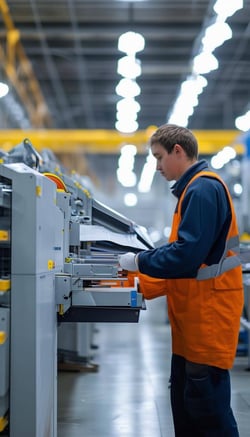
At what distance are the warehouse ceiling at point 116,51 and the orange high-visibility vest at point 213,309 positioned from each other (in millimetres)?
4222

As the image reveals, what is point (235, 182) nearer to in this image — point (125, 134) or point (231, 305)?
point (125, 134)

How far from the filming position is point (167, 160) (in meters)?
2.51

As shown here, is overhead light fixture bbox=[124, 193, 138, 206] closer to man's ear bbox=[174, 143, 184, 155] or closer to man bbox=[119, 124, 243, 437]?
man's ear bbox=[174, 143, 184, 155]

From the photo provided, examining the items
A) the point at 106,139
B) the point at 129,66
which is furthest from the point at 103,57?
the point at 129,66

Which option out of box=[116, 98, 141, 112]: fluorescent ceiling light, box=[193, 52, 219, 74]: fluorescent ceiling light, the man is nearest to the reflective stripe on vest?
the man

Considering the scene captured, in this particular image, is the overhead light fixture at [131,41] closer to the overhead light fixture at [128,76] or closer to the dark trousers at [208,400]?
the overhead light fixture at [128,76]

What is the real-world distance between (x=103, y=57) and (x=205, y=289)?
27.2ft

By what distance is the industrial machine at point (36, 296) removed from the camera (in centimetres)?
226

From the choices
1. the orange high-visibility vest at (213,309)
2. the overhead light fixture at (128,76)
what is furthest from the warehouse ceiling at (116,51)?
the orange high-visibility vest at (213,309)

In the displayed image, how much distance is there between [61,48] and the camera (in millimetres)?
9555

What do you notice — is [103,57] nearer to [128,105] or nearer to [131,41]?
[128,105]

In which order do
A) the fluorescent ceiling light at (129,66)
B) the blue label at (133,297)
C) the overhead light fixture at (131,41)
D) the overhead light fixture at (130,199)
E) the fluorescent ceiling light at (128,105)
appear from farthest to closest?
the overhead light fixture at (130,199) < the fluorescent ceiling light at (128,105) < the fluorescent ceiling light at (129,66) < the overhead light fixture at (131,41) < the blue label at (133,297)

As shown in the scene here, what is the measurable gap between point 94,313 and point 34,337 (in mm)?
524

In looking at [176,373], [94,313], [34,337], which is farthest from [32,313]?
[176,373]
